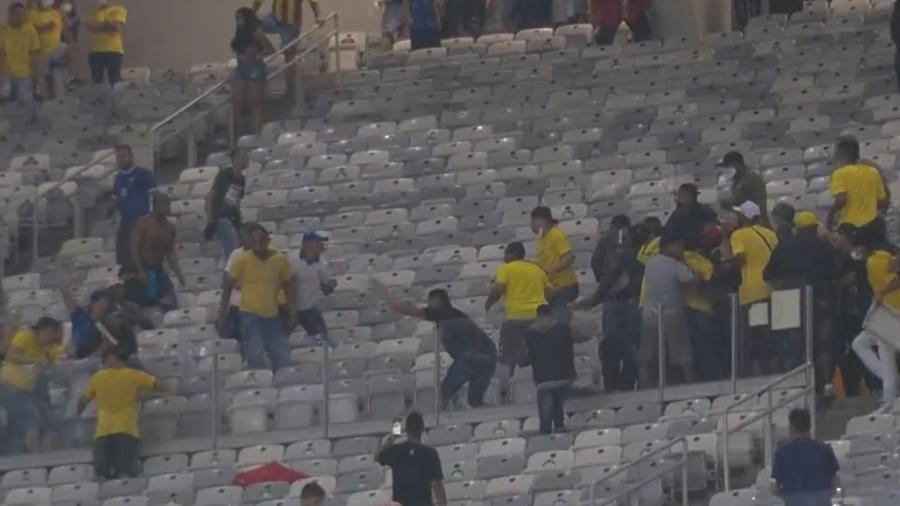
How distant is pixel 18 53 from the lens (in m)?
38.1

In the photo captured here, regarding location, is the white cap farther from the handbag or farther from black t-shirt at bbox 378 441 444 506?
black t-shirt at bbox 378 441 444 506

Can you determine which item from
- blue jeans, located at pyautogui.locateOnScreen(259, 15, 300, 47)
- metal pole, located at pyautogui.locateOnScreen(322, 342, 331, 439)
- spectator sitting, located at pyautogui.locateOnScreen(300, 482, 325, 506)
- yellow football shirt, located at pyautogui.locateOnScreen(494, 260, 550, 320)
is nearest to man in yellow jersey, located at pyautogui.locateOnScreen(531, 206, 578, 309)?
yellow football shirt, located at pyautogui.locateOnScreen(494, 260, 550, 320)

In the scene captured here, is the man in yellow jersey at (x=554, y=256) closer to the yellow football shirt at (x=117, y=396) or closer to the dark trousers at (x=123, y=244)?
the yellow football shirt at (x=117, y=396)

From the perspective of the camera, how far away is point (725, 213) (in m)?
30.9

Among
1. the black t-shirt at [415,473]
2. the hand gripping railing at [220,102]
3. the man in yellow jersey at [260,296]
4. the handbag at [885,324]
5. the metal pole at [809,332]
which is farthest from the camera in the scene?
the hand gripping railing at [220,102]

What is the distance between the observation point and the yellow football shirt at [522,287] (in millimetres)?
28719

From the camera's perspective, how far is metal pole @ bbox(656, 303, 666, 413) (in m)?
27.7

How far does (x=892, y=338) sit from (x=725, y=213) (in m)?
3.95

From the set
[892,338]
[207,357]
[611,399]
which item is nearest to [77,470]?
[207,357]

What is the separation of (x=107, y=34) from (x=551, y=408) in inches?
461

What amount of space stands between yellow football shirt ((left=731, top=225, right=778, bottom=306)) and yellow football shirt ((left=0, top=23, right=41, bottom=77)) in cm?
1126

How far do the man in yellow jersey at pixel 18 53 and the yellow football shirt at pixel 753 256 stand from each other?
11.2 metres

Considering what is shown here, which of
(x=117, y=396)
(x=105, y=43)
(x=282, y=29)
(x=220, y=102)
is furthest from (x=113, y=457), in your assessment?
(x=105, y=43)

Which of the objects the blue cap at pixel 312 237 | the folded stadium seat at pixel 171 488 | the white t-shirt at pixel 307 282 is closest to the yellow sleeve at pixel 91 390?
the folded stadium seat at pixel 171 488
